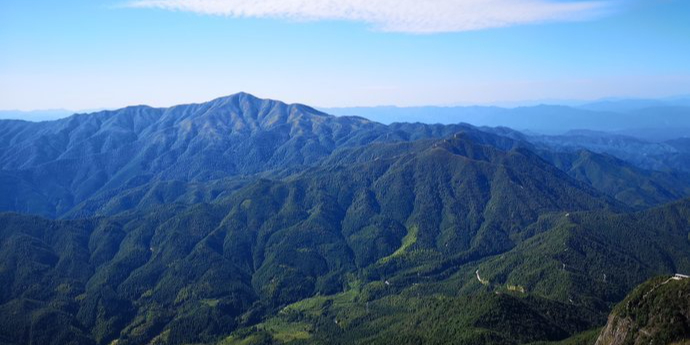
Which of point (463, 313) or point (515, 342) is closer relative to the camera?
point (515, 342)

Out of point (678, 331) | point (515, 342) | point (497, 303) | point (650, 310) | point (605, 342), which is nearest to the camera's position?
point (678, 331)

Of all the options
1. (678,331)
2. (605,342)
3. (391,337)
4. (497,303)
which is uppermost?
(678,331)

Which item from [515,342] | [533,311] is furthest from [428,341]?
[533,311]

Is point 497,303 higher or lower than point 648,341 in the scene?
lower

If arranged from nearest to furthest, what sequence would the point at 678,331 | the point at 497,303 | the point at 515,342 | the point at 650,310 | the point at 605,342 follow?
the point at 678,331
the point at 650,310
the point at 605,342
the point at 515,342
the point at 497,303

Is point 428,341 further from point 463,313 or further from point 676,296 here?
point 676,296

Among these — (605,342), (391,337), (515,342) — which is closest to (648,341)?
(605,342)

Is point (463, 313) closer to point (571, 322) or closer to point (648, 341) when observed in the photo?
point (571, 322)
